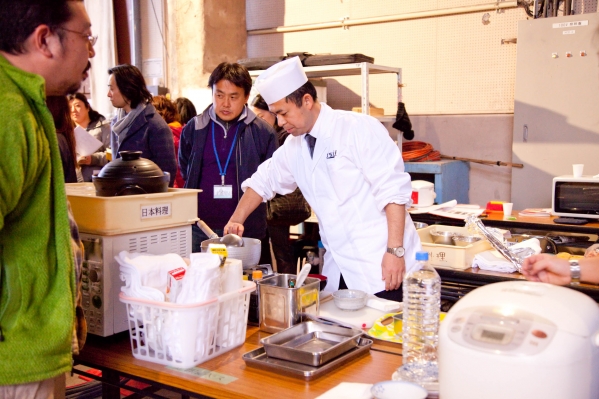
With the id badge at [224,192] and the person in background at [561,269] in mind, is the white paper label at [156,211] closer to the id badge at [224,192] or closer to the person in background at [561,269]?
the person in background at [561,269]

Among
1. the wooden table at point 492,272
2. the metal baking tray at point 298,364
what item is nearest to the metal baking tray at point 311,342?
the metal baking tray at point 298,364

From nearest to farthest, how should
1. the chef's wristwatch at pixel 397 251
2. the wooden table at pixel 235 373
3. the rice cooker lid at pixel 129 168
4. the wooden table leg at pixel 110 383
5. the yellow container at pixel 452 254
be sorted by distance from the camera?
1. the wooden table at pixel 235 373
2. the wooden table leg at pixel 110 383
3. the rice cooker lid at pixel 129 168
4. the chef's wristwatch at pixel 397 251
5. the yellow container at pixel 452 254

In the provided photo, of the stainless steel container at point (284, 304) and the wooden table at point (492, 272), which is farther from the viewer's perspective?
the wooden table at point (492, 272)

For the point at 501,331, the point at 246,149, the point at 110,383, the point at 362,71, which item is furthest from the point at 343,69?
the point at 501,331

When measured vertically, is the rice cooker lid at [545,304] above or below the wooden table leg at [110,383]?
above

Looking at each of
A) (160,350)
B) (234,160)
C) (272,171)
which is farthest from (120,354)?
(234,160)

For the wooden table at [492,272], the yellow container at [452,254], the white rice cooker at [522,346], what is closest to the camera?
the white rice cooker at [522,346]

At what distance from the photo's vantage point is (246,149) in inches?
128

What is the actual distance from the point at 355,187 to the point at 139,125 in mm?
1647

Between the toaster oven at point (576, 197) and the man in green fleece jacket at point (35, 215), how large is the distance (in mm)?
3100

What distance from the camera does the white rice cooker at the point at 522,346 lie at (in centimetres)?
106

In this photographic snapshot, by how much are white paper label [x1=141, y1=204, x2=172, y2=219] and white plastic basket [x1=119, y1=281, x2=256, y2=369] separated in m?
0.28

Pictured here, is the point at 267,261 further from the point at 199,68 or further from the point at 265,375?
the point at 199,68

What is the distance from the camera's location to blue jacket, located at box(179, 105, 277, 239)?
3.26m
